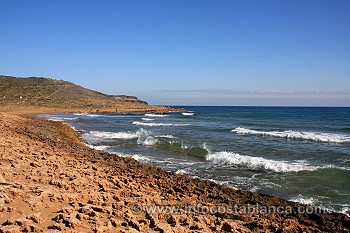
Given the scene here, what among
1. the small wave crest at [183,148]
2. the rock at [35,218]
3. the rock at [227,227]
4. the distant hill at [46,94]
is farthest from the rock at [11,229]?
the distant hill at [46,94]

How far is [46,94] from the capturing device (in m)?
81.8

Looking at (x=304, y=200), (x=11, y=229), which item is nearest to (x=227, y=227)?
(x=11, y=229)

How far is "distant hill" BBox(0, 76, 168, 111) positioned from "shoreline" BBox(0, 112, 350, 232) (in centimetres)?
6121

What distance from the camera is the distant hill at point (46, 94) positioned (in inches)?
2736

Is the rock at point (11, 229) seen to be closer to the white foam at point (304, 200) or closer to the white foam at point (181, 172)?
the white foam at point (304, 200)

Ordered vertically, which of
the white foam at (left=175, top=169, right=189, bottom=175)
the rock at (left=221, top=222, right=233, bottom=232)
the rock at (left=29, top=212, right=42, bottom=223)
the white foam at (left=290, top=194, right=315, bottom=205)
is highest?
the rock at (left=29, top=212, right=42, bottom=223)

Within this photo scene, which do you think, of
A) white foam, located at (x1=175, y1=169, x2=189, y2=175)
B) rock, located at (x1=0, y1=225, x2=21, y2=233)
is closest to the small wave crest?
white foam, located at (x1=175, y1=169, x2=189, y2=175)

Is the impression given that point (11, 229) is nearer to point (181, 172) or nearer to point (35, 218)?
point (35, 218)

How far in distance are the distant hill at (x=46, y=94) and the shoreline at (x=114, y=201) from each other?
6121cm

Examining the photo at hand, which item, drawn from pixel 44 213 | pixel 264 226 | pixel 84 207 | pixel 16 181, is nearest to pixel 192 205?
pixel 264 226

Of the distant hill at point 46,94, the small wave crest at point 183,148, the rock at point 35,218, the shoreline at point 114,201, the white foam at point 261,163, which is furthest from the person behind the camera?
the distant hill at point 46,94

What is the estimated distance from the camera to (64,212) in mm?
5176

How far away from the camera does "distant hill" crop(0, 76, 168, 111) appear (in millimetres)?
69500

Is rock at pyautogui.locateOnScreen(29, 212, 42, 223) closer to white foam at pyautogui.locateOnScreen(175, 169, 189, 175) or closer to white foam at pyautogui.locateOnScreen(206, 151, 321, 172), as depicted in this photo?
white foam at pyautogui.locateOnScreen(175, 169, 189, 175)
